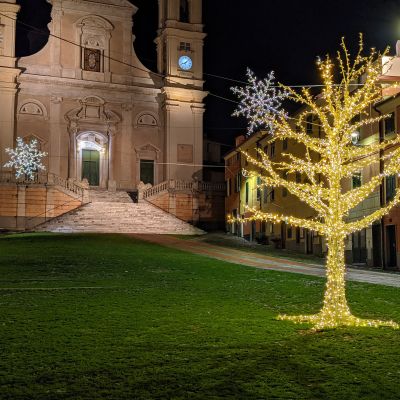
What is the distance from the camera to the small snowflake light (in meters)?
46.5

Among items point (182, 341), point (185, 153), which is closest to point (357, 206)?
point (185, 153)

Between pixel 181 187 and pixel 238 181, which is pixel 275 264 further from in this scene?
pixel 181 187

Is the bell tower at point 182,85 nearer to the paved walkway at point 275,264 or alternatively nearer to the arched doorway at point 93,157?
the arched doorway at point 93,157

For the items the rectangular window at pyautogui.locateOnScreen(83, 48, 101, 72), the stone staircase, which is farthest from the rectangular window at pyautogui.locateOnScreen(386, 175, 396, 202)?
the rectangular window at pyautogui.locateOnScreen(83, 48, 101, 72)

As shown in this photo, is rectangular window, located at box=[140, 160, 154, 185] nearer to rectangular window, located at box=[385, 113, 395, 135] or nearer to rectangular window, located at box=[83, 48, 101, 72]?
rectangular window, located at box=[83, 48, 101, 72]

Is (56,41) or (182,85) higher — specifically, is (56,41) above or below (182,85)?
above

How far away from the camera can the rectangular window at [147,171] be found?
54.1 m

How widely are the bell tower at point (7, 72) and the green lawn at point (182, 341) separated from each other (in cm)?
3270

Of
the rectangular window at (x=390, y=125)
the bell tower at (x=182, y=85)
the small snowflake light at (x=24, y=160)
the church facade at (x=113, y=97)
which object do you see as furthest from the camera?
the bell tower at (x=182, y=85)

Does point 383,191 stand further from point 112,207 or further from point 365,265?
point 112,207

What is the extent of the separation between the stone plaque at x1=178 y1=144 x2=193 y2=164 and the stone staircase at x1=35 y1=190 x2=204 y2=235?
8.53 meters

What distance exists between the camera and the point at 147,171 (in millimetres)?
54312

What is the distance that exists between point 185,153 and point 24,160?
14326mm

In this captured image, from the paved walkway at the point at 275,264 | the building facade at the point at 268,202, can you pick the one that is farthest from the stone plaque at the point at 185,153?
the paved walkway at the point at 275,264
